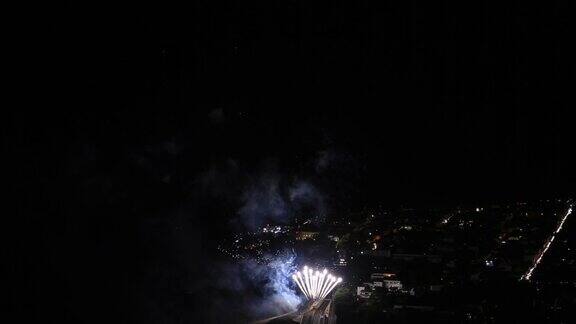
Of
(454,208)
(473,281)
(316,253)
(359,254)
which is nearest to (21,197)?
(316,253)

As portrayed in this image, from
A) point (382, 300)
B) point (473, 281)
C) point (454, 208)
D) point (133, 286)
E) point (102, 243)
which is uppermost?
point (454, 208)

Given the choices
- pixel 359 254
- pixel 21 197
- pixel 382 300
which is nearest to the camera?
pixel 382 300

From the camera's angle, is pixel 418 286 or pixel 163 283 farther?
pixel 163 283

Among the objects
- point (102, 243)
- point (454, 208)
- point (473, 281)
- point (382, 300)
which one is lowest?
point (382, 300)

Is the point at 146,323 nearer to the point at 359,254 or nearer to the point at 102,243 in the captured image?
the point at 102,243

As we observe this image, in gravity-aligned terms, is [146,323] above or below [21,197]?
below

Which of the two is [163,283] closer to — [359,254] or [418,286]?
[359,254]

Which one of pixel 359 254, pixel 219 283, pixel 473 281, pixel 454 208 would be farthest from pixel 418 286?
pixel 454 208

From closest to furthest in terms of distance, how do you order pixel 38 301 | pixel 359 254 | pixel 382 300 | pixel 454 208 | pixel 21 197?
pixel 382 300, pixel 21 197, pixel 38 301, pixel 359 254, pixel 454 208

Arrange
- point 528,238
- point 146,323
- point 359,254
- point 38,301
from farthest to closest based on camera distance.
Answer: point 528,238, point 146,323, point 359,254, point 38,301
